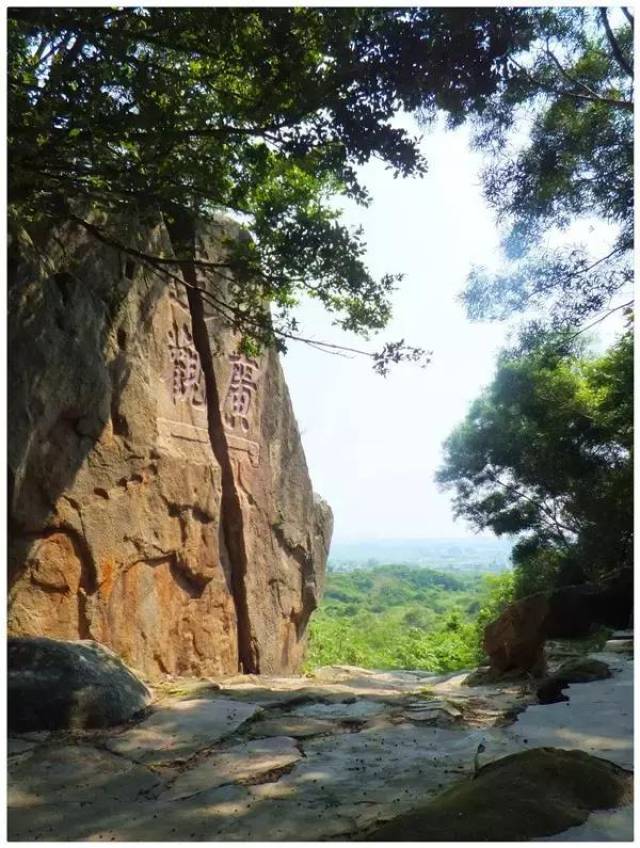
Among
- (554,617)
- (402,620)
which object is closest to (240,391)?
(554,617)

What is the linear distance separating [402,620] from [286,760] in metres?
26.0

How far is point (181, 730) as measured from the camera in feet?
13.7

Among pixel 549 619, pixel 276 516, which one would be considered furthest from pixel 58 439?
pixel 549 619

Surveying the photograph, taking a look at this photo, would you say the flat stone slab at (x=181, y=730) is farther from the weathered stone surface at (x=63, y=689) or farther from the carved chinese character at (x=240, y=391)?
the carved chinese character at (x=240, y=391)

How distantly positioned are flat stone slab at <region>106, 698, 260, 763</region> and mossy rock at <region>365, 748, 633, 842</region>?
1.73 metres

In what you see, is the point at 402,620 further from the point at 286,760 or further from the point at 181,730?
the point at 286,760

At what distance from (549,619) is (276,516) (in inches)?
137

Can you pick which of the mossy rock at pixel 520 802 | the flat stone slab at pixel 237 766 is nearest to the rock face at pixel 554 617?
the flat stone slab at pixel 237 766

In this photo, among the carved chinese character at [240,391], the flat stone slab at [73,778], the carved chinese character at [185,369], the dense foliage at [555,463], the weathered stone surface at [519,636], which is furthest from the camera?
the dense foliage at [555,463]

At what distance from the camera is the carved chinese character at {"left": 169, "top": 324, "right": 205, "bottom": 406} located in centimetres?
728

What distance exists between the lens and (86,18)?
3.99m

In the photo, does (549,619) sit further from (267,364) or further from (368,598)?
(368,598)

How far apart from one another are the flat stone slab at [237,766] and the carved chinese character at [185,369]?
13.4 feet

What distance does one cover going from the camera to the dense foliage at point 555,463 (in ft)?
32.6
